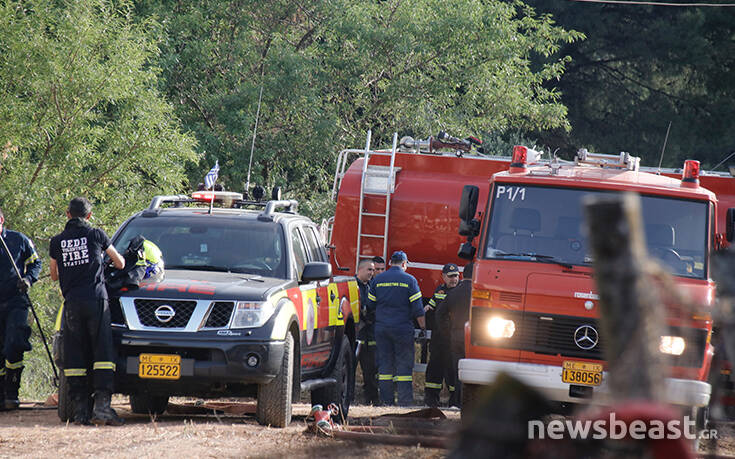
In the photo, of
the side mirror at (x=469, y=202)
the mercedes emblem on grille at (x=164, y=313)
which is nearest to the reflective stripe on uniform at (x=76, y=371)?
the mercedes emblem on grille at (x=164, y=313)

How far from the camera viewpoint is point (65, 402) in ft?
27.9

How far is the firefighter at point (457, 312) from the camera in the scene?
483 inches

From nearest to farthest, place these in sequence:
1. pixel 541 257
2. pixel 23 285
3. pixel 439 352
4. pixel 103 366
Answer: pixel 103 366 < pixel 541 257 < pixel 23 285 < pixel 439 352

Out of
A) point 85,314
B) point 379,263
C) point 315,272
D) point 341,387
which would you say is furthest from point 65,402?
point 379,263

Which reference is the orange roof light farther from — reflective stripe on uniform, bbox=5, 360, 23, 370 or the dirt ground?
reflective stripe on uniform, bbox=5, 360, 23, 370

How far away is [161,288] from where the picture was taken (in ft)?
27.4

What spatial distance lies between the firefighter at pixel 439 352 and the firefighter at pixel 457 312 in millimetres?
240

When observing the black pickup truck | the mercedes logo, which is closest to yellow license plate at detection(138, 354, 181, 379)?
the black pickup truck

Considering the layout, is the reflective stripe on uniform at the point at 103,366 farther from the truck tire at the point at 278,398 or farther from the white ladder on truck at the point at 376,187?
the white ladder on truck at the point at 376,187

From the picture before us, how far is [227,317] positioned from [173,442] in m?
1.37

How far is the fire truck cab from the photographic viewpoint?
28.1 ft

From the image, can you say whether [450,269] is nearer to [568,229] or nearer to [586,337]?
[568,229]

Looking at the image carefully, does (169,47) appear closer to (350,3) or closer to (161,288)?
(350,3)

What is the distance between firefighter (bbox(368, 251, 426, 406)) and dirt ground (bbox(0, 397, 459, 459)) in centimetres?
425
